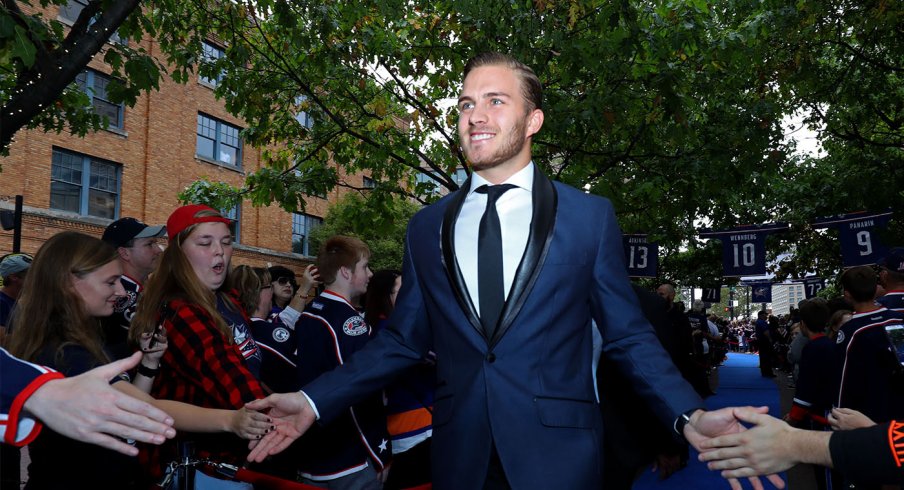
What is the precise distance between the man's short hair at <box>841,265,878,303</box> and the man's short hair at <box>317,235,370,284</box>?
3.79 m

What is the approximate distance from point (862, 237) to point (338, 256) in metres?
14.1

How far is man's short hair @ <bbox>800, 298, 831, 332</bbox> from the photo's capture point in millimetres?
7613

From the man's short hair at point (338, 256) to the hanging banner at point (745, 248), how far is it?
1498cm

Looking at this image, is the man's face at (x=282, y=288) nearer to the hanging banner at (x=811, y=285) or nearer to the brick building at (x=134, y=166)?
the brick building at (x=134, y=166)

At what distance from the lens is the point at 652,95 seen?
10.1 metres

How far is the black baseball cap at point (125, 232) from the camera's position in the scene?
4.84 m

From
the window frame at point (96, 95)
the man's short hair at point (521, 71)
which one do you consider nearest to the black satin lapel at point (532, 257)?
the man's short hair at point (521, 71)

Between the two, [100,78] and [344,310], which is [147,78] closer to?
[344,310]

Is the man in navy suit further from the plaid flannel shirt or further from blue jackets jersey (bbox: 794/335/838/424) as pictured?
blue jackets jersey (bbox: 794/335/838/424)

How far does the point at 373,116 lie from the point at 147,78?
5.07m

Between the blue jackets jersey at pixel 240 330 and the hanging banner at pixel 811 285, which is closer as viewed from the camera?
the blue jackets jersey at pixel 240 330

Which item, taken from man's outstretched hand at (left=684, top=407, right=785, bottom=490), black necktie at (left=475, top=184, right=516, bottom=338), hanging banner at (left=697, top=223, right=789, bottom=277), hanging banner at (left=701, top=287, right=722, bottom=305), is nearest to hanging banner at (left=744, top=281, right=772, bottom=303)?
hanging banner at (left=701, top=287, right=722, bottom=305)

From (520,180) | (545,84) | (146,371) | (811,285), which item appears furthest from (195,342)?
(811,285)

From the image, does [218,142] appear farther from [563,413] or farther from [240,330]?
[563,413]
